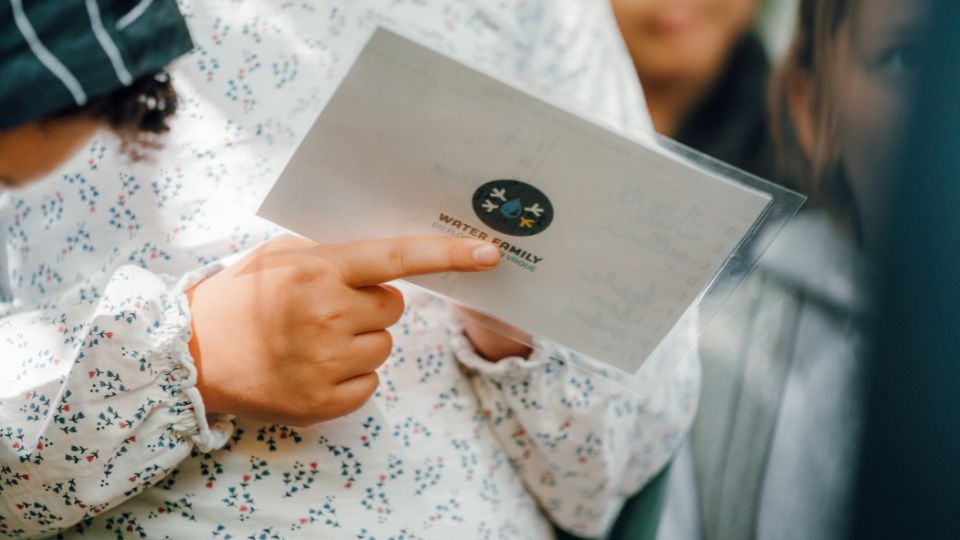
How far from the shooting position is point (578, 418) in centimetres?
65

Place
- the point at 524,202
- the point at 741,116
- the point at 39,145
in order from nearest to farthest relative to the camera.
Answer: the point at 524,202 < the point at 39,145 < the point at 741,116

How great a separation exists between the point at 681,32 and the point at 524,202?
393 millimetres

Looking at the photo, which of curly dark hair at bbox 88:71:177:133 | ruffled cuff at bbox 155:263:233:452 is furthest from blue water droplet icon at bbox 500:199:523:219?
→ curly dark hair at bbox 88:71:177:133

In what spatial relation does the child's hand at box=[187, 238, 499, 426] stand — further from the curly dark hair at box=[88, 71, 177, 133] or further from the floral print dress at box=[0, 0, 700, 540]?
the curly dark hair at box=[88, 71, 177, 133]

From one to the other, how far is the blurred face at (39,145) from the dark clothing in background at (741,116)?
0.56 m

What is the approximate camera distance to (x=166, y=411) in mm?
527

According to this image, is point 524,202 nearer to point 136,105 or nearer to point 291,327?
point 291,327

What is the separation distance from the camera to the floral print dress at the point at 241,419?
53 centimetres

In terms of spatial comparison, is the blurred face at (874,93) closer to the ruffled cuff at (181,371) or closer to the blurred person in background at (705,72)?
the blurred person in background at (705,72)

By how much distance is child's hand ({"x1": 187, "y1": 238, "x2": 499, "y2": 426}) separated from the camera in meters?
0.52

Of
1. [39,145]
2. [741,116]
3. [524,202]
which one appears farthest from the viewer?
[741,116]

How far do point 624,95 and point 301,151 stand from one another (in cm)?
38

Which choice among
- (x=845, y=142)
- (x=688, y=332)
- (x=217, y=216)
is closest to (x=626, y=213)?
(x=688, y=332)

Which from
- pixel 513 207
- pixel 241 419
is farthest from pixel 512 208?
pixel 241 419
